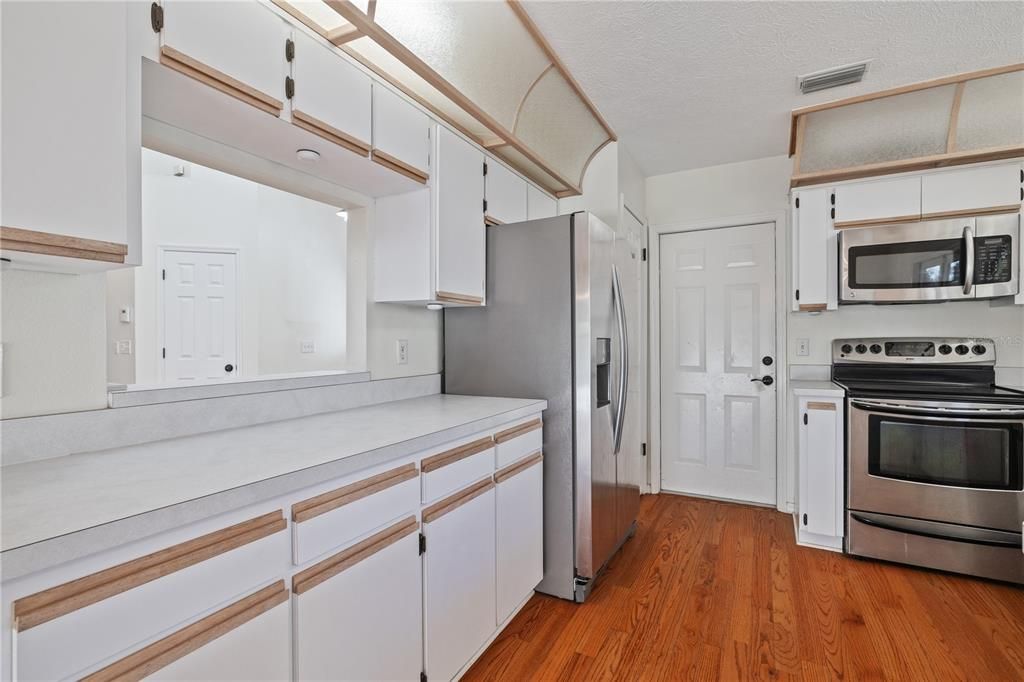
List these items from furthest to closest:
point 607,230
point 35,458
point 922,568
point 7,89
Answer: point 922,568, point 607,230, point 35,458, point 7,89

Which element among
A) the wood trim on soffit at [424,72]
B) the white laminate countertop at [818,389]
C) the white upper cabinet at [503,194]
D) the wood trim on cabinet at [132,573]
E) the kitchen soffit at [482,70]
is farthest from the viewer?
the white laminate countertop at [818,389]

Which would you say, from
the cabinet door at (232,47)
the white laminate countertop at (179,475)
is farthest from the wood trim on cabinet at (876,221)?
the cabinet door at (232,47)

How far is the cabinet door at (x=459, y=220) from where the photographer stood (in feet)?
6.88

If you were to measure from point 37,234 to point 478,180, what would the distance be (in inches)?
68.7

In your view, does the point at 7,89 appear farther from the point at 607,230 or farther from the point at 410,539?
the point at 607,230

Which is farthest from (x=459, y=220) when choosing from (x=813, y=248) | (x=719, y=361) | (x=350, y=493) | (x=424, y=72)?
(x=719, y=361)

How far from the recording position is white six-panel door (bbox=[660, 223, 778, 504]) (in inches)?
141

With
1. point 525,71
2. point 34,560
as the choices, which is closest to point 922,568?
point 525,71

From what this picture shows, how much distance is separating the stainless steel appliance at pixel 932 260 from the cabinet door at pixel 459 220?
2298mm

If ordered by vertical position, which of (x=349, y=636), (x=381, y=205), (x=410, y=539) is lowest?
(x=349, y=636)

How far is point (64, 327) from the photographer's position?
1.22 m

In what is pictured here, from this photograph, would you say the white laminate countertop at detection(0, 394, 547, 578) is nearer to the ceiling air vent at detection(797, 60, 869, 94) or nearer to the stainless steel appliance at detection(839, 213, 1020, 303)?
the ceiling air vent at detection(797, 60, 869, 94)

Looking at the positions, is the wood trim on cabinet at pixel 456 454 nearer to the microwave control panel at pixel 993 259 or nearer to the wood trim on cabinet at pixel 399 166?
the wood trim on cabinet at pixel 399 166

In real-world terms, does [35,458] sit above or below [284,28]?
below
